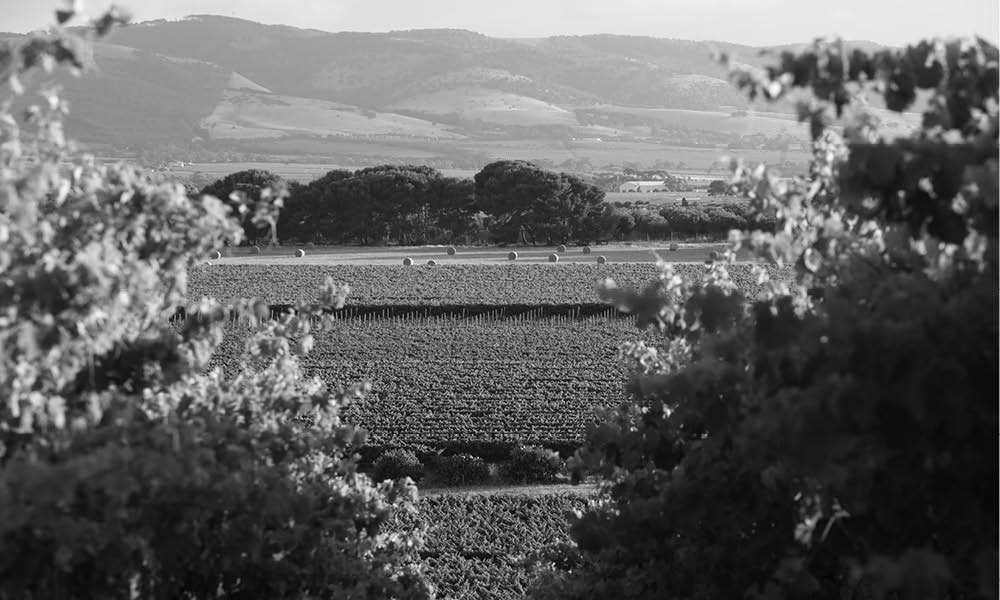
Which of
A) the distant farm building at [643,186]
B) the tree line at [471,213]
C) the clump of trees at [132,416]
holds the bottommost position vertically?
the distant farm building at [643,186]

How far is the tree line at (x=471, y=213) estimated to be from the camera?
79.5 meters

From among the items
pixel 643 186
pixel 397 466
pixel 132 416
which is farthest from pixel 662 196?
pixel 132 416

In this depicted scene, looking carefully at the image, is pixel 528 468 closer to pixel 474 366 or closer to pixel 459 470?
pixel 459 470

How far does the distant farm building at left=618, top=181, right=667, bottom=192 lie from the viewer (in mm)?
139562

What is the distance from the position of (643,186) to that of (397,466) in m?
124

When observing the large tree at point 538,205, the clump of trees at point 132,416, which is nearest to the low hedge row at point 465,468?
the clump of trees at point 132,416

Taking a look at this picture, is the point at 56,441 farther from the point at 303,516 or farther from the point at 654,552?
the point at 654,552

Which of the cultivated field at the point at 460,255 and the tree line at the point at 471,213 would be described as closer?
the cultivated field at the point at 460,255

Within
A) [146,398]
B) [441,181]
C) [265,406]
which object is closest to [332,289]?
A: [265,406]

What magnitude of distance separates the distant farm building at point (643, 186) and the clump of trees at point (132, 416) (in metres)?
130

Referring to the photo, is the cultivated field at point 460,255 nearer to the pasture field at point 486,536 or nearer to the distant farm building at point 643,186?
the pasture field at point 486,536

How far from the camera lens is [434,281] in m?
52.4

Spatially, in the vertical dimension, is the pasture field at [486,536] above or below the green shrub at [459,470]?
above

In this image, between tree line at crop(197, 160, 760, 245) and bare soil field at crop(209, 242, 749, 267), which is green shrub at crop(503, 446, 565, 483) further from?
tree line at crop(197, 160, 760, 245)
